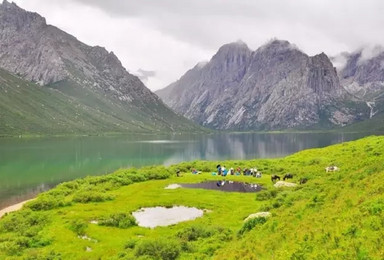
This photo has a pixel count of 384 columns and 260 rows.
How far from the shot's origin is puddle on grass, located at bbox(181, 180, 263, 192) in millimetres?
64188

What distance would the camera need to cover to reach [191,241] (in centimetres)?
3338

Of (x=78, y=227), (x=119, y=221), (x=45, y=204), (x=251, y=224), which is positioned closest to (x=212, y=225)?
(x=251, y=224)

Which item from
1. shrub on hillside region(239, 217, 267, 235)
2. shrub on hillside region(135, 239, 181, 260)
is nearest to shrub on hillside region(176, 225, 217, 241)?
shrub on hillside region(135, 239, 181, 260)

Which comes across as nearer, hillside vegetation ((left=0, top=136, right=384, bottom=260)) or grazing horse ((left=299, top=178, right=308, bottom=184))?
hillside vegetation ((left=0, top=136, right=384, bottom=260))

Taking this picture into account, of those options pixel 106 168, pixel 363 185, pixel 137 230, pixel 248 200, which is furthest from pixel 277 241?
pixel 106 168

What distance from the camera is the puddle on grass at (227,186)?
64.2 metres

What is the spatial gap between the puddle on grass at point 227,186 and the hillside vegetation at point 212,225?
318cm

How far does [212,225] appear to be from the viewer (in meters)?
38.0

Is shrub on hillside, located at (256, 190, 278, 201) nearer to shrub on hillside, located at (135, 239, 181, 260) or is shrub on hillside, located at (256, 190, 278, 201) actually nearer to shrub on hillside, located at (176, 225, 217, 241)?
shrub on hillside, located at (176, 225, 217, 241)

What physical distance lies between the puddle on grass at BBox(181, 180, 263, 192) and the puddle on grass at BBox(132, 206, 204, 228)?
51.4 feet

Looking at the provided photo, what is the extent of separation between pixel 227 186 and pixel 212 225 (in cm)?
2939

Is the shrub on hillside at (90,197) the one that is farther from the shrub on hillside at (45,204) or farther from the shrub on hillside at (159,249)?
the shrub on hillside at (159,249)

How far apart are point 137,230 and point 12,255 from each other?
1196 cm

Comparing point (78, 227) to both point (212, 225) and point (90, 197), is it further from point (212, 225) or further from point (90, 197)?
point (90, 197)
